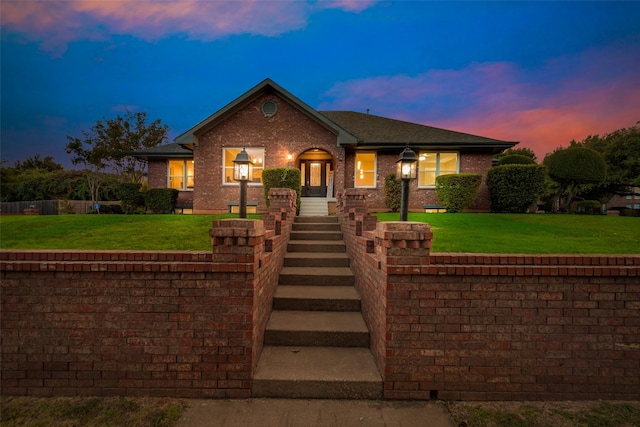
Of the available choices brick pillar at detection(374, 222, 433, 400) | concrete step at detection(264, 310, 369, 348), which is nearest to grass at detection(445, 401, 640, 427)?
brick pillar at detection(374, 222, 433, 400)

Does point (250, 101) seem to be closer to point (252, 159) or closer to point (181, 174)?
point (252, 159)

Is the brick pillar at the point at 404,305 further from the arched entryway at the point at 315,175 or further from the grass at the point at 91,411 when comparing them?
the arched entryway at the point at 315,175

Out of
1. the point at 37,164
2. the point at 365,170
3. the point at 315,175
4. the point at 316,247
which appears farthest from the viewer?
the point at 37,164

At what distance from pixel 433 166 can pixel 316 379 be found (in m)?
13.5

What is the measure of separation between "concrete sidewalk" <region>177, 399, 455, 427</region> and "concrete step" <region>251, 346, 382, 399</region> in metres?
0.07

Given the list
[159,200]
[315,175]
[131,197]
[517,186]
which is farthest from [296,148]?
[517,186]

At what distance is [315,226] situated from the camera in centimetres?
700

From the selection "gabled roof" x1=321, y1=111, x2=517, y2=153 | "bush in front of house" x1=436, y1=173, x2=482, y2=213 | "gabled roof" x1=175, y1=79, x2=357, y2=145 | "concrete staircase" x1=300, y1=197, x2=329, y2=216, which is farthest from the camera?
"gabled roof" x1=321, y1=111, x2=517, y2=153

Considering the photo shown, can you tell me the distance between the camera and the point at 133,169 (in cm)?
2462

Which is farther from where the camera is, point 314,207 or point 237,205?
point 237,205

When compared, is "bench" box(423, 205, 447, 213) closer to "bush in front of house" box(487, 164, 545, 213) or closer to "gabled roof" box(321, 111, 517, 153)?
"bush in front of house" box(487, 164, 545, 213)

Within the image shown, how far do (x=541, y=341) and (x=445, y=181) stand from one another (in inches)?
395

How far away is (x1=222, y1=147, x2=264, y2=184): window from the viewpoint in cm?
1295

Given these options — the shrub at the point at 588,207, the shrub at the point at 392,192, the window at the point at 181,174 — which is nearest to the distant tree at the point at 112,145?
the window at the point at 181,174
